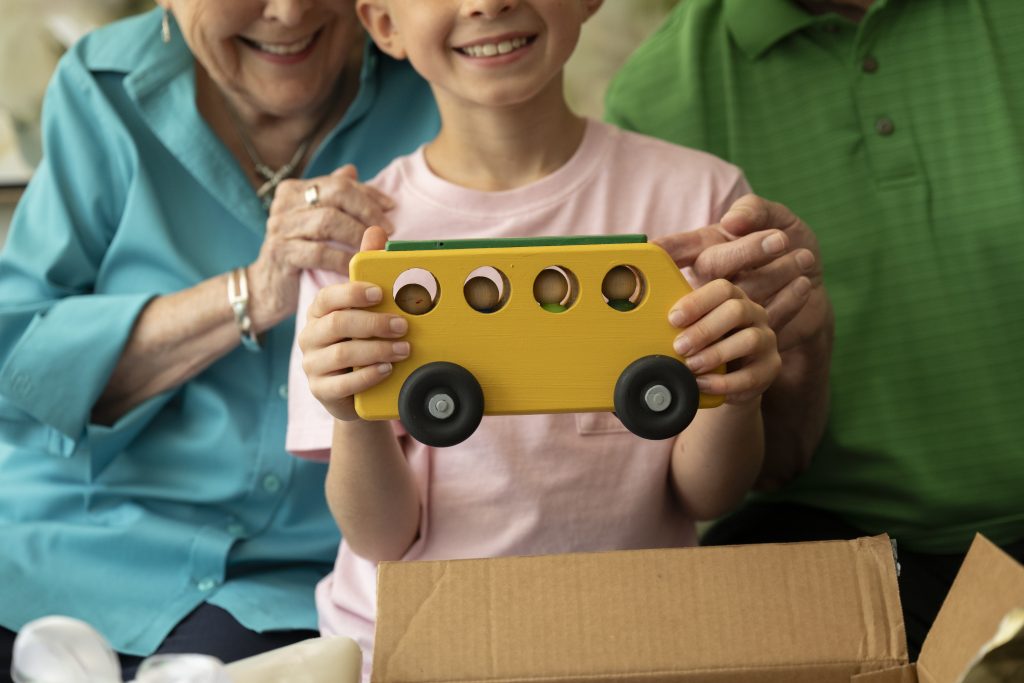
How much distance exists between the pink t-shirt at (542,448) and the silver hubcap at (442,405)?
26 centimetres

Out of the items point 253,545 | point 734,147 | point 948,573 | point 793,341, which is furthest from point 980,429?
point 253,545

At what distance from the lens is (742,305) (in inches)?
34.5

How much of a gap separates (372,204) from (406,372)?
1.11ft

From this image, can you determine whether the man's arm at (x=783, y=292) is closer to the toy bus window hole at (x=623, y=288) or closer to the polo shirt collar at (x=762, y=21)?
the toy bus window hole at (x=623, y=288)

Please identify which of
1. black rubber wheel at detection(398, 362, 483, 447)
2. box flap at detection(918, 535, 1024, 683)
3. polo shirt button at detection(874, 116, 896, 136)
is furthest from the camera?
polo shirt button at detection(874, 116, 896, 136)

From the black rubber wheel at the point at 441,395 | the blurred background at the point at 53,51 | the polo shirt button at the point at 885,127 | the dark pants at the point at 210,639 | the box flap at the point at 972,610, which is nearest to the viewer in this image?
the box flap at the point at 972,610

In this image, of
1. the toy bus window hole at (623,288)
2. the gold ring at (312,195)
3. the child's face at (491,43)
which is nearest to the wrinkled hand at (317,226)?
the gold ring at (312,195)

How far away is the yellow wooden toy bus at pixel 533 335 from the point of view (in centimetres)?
83

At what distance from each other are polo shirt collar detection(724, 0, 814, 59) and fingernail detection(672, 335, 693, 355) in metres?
0.64

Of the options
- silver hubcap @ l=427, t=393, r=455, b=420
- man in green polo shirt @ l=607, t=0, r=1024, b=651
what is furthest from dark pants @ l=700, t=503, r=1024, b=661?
silver hubcap @ l=427, t=393, r=455, b=420

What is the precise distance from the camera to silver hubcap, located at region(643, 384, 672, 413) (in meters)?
0.84

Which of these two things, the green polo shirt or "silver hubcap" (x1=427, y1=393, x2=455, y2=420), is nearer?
"silver hubcap" (x1=427, y1=393, x2=455, y2=420)

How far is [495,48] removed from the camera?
1.06 m

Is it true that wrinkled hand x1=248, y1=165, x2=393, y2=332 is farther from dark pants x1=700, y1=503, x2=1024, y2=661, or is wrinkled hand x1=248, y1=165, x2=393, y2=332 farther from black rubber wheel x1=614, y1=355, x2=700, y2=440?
dark pants x1=700, y1=503, x2=1024, y2=661
